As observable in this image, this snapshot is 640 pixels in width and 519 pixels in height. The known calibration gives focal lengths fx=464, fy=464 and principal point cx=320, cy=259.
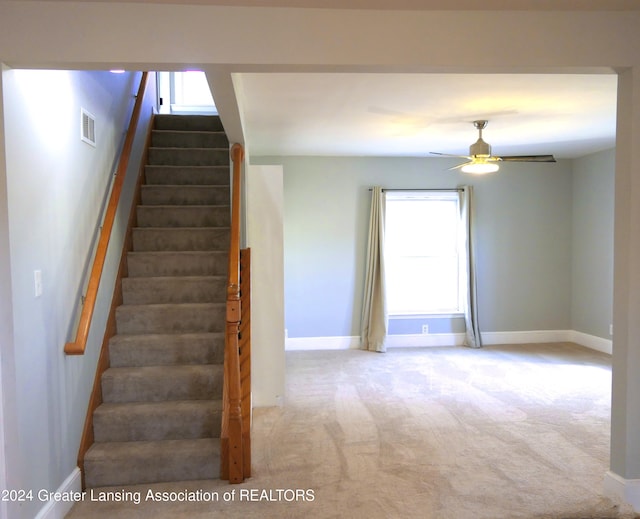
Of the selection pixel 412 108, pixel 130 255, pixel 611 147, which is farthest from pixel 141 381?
pixel 611 147

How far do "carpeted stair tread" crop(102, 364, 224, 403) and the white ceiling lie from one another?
75.9 inches

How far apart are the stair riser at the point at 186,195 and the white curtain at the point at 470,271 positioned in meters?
3.45

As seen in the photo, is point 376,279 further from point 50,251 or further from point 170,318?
point 50,251

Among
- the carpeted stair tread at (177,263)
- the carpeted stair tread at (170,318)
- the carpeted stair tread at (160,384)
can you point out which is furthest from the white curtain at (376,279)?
the carpeted stair tread at (160,384)

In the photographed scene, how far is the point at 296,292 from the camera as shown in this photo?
20.2 ft

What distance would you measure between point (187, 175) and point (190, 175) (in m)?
0.03

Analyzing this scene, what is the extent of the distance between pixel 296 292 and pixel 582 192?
4121mm

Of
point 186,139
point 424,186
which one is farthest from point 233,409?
point 424,186

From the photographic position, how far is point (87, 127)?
9.65ft

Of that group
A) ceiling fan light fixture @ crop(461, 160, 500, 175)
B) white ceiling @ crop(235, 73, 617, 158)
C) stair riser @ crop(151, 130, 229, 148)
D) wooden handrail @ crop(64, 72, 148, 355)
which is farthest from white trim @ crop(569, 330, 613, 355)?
wooden handrail @ crop(64, 72, 148, 355)

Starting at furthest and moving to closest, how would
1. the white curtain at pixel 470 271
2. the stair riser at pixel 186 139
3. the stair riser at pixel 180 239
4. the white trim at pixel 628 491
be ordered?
the white curtain at pixel 470 271 < the stair riser at pixel 186 139 < the stair riser at pixel 180 239 < the white trim at pixel 628 491

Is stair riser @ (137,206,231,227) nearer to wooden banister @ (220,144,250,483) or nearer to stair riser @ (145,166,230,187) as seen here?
stair riser @ (145,166,230,187)

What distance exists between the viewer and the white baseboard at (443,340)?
6.17 m

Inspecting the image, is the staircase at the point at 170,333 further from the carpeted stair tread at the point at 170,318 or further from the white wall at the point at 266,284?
the white wall at the point at 266,284
